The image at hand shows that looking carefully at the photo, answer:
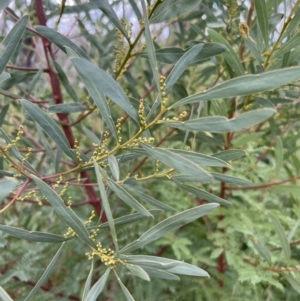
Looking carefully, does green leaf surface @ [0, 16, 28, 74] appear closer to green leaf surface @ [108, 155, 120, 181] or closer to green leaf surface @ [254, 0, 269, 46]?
green leaf surface @ [108, 155, 120, 181]

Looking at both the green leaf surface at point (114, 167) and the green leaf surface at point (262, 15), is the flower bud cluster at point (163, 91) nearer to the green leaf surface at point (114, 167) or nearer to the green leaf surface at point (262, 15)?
the green leaf surface at point (114, 167)

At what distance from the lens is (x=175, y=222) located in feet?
1.42

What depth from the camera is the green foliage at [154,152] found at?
0.38 m

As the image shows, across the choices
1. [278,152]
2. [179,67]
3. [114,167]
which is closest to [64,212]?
[114,167]

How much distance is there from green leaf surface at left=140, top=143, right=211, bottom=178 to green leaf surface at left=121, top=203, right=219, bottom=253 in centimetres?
8

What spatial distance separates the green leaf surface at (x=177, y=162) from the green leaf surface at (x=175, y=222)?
8 centimetres

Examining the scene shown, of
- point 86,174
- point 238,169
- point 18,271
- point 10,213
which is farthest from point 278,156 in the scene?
point 10,213

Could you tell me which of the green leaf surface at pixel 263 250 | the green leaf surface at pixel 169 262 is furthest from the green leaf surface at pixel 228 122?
the green leaf surface at pixel 263 250

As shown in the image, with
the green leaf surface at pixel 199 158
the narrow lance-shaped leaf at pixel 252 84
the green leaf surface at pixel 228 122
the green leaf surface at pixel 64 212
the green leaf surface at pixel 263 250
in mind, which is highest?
the narrow lance-shaped leaf at pixel 252 84

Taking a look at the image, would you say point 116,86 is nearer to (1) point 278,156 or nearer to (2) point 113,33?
(1) point 278,156

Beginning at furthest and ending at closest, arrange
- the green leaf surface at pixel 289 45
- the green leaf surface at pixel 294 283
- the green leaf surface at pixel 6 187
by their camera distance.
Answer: the green leaf surface at pixel 294 283
the green leaf surface at pixel 289 45
the green leaf surface at pixel 6 187

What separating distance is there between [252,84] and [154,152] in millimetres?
107

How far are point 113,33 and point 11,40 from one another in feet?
1.47

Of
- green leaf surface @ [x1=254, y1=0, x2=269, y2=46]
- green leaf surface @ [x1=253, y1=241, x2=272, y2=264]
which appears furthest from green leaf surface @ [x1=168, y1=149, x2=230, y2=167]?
green leaf surface @ [x1=253, y1=241, x2=272, y2=264]
